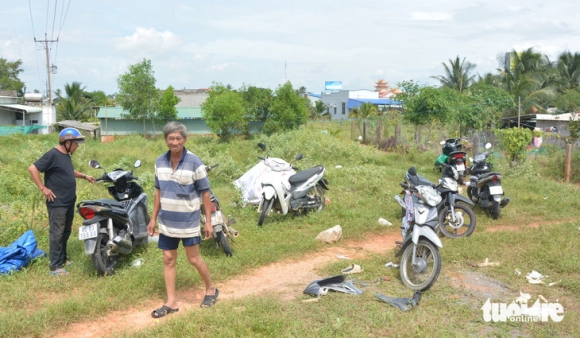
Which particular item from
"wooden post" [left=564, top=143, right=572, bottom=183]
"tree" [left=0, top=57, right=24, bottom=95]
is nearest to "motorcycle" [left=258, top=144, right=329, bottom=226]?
"wooden post" [left=564, top=143, right=572, bottom=183]

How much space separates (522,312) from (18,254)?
16.7ft

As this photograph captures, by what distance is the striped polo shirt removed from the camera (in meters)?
3.88

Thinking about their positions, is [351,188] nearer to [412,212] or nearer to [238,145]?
[412,212]

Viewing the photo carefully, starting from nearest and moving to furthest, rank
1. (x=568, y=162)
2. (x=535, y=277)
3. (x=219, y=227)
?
1. (x=535, y=277)
2. (x=219, y=227)
3. (x=568, y=162)

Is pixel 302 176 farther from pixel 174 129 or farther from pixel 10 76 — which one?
pixel 10 76

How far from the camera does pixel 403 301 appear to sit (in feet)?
13.5

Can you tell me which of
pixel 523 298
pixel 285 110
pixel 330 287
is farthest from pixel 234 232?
pixel 285 110

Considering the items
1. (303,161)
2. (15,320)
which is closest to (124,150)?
(303,161)

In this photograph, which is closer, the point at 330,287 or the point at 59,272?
the point at 330,287

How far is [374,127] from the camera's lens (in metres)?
19.3

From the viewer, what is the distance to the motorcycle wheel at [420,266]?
4.39 meters

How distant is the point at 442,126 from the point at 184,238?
1446 centimetres

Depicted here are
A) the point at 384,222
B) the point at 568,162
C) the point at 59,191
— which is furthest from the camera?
the point at 568,162

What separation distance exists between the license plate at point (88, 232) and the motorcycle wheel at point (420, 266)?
125 inches
